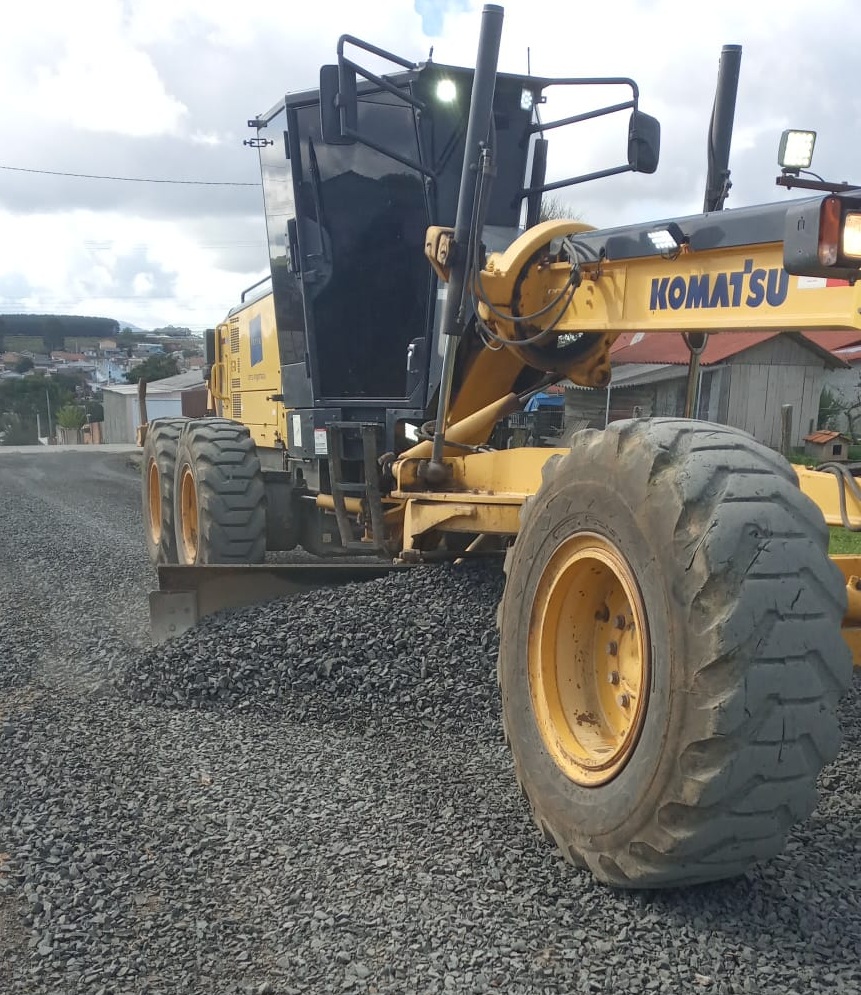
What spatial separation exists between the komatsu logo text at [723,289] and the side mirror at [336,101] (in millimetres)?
1640

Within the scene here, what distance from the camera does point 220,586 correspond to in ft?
17.8

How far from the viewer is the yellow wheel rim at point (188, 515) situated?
7.39 metres

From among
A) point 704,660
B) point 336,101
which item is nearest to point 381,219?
point 336,101

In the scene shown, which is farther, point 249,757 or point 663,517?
point 249,757

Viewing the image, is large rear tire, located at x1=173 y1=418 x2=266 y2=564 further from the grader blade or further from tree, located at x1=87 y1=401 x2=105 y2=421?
tree, located at x1=87 y1=401 x2=105 y2=421

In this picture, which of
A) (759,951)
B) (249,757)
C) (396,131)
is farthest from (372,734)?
(396,131)

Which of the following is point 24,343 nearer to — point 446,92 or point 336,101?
point 446,92

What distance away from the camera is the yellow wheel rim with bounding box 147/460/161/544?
8.48 m

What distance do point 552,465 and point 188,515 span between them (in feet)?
15.8

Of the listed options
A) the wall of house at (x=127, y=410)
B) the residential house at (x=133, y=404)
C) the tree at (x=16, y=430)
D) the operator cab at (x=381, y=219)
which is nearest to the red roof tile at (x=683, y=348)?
the operator cab at (x=381, y=219)

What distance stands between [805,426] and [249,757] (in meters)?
19.5

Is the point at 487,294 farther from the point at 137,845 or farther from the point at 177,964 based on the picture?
the point at 177,964

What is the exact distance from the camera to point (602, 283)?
4.08 meters

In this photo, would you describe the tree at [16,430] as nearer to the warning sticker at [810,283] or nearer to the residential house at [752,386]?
the residential house at [752,386]
